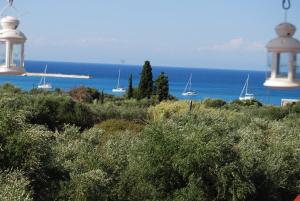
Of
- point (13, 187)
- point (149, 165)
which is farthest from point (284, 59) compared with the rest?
point (149, 165)

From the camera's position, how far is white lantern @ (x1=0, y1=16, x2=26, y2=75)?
4794mm

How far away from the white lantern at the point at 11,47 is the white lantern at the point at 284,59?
6.77 feet

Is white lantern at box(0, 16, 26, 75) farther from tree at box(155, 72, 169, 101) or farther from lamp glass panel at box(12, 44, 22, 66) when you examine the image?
tree at box(155, 72, 169, 101)

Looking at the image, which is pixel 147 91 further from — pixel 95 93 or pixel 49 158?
pixel 49 158

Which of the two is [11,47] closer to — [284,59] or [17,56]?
[17,56]

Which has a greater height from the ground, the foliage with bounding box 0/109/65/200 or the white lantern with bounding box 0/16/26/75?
the white lantern with bounding box 0/16/26/75

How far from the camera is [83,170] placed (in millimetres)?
14297

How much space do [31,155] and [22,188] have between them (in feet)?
7.82

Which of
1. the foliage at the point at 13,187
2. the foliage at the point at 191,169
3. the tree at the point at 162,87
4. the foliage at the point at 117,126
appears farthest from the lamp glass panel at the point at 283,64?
the tree at the point at 162,87

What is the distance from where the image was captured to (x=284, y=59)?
434 centimetres

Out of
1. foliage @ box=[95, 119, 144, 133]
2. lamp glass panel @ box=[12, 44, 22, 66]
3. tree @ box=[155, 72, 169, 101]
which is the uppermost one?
lamp glass panel @ box=[12, 44, 22, 66]

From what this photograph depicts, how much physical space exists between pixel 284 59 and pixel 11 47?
7.58 feet

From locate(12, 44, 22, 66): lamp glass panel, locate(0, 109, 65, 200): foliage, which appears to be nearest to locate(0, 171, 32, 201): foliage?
locate(0, 109, 65, 200): foliage

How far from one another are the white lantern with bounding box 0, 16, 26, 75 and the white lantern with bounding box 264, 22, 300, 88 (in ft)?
6.77
